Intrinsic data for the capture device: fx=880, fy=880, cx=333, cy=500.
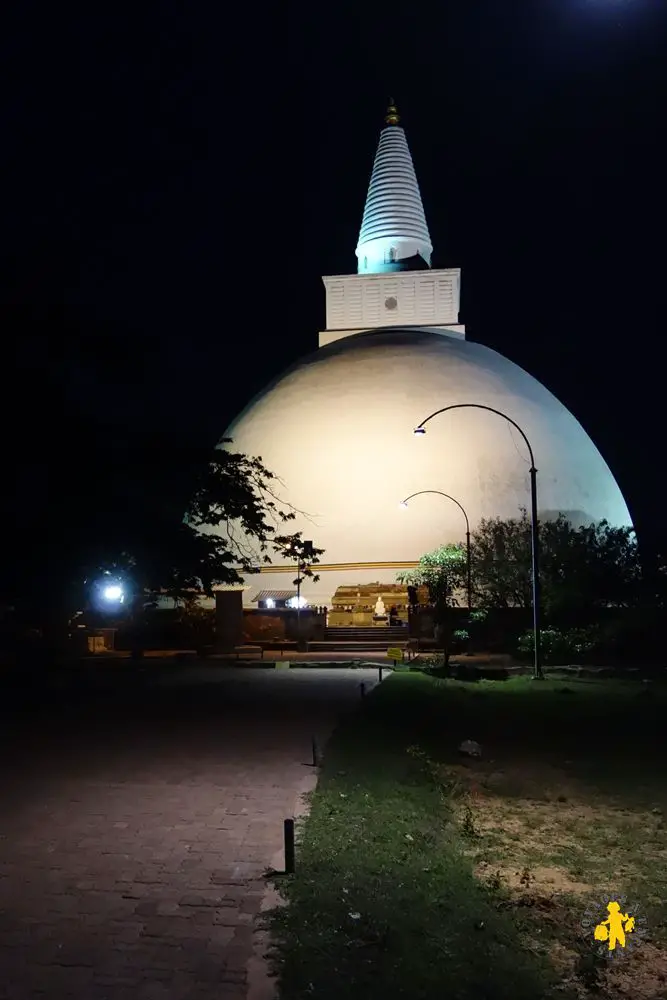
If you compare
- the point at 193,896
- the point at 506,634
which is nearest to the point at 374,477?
the point at 506,634

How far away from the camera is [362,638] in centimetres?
3459

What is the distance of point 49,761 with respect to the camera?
1025 centimetres

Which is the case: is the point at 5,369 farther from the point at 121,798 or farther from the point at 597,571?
the point at 597,571

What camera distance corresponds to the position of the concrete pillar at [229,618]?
30.3 m

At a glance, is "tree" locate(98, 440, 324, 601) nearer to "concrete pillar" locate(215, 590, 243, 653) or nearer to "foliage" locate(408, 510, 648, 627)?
"concrete pillar" locate(215, 590, 243, 653)

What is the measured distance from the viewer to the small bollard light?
609 cm

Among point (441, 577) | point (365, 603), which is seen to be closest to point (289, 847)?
point (441, 577)

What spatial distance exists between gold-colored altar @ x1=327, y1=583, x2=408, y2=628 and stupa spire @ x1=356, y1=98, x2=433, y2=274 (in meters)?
21.3

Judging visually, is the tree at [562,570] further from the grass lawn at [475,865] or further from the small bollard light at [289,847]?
the small bollard light at [289,847]

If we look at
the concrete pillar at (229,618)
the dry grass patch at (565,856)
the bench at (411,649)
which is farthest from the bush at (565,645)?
the dry grass patch at (565,856)

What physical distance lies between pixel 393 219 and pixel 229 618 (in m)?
29.5

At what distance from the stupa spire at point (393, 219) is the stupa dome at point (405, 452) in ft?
25.4
